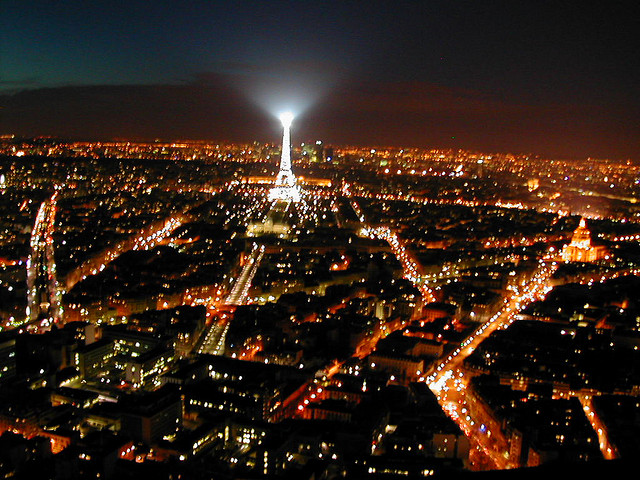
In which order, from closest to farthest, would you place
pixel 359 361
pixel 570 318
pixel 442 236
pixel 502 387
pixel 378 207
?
pixel 502 387, pixel 359 361, pixel 570 318, pixel 442 236, pixel 378 207

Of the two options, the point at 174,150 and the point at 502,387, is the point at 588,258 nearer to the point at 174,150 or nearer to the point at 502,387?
the point at 502,387

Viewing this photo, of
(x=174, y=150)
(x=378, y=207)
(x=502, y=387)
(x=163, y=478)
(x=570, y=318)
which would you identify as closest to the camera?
(x=163, y=478)

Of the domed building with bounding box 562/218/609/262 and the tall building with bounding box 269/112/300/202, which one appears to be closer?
the domed building with bounding box 562/218/609/262

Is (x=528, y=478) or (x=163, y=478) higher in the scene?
(x=528, y=478)

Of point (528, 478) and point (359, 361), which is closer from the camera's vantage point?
point (528, 478)

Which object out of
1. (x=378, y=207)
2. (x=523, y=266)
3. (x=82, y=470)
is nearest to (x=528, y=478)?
(x=82, y=470)

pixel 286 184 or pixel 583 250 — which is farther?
pixel 286 184

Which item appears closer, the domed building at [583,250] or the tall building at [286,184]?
the domed building at [583,250]
